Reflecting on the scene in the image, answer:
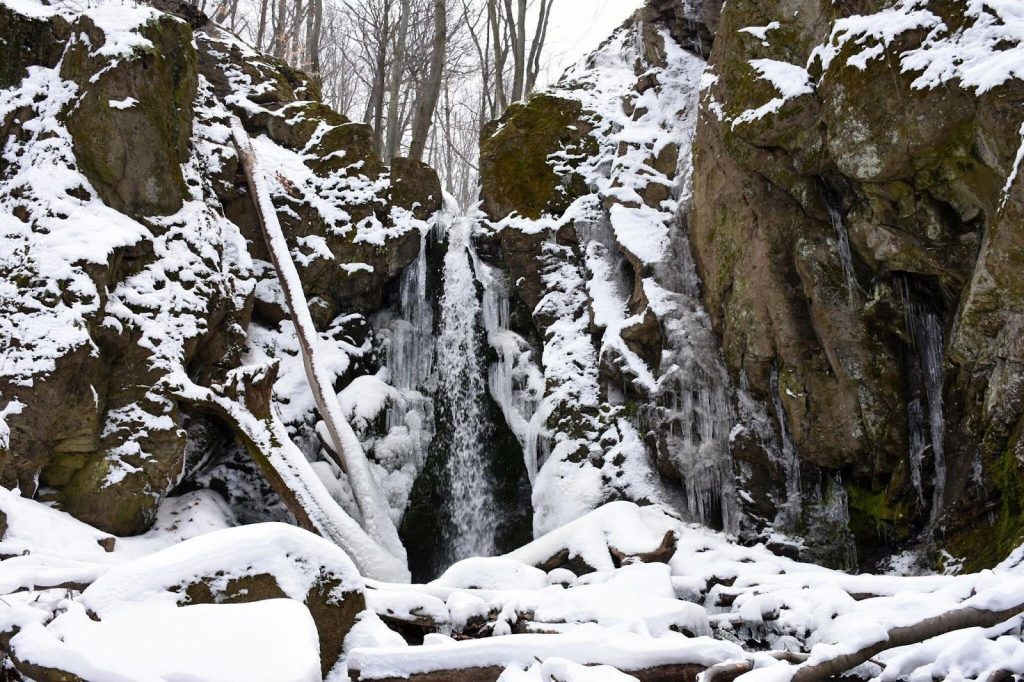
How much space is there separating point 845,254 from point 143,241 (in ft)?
27.0

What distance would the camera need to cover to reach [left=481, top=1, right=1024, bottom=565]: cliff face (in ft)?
20.7

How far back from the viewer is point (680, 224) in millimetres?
10016

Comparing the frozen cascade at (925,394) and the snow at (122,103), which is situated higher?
the snow at (122,103)

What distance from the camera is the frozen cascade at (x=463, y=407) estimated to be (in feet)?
33.1

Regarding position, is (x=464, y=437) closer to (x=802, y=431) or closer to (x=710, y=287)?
(x=710, y=287)

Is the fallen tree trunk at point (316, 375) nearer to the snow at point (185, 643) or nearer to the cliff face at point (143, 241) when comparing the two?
the cliff face at point (143, 241)

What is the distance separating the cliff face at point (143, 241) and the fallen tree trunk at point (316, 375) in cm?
32

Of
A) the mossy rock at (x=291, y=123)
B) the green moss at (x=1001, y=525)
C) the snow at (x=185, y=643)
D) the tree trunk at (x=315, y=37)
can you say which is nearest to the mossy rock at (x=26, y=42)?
the mossy rock at (x=291, y=123)

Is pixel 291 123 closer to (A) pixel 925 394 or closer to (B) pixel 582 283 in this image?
(B) pixel 582 283

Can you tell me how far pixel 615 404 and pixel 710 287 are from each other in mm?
1910

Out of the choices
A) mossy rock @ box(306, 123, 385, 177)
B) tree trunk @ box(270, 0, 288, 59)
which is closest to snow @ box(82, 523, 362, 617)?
mossy rock @ box(306, 123, 385, 177)

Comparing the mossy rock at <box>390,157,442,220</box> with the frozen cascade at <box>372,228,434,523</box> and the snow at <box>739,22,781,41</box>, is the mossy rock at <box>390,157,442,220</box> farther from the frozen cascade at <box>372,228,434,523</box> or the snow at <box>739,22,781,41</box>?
the snow at <box>739,22,781,41</box>

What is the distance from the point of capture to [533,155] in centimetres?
1203

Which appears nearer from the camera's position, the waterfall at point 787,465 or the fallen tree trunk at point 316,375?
the waterfall at point 787,465
